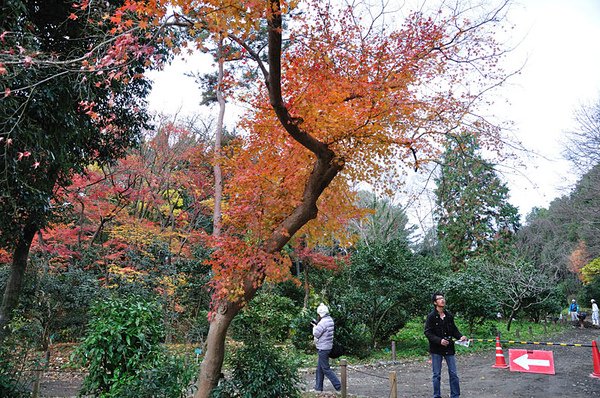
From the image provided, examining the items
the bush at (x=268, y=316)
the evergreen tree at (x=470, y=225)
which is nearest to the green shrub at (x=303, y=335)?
the bush at (x=268, y=316)

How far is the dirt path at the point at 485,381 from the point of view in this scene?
25.1ft

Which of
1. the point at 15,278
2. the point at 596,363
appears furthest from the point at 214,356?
the point at 596,363

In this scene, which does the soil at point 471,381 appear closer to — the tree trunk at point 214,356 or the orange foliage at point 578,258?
the tree trunk at point 214,356

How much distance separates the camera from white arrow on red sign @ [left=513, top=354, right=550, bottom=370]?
25.1 ft

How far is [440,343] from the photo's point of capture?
20.0 feet

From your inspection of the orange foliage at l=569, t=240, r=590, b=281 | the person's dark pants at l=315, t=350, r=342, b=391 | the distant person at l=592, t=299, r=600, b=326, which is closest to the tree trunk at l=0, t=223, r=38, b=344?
the person's dark pants at l=315, t=350, r=342, b=391

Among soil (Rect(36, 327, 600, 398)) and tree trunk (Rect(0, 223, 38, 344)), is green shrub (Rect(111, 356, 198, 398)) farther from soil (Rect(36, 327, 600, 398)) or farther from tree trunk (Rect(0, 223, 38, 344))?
tree trunk (Rect(0, 223, 38, 344))

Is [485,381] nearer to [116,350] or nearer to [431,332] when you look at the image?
[431,332]

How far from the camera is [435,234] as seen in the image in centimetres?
3209

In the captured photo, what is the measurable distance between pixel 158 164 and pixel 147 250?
3.68 meters

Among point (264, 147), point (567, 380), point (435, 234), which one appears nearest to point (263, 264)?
point (264, 147)

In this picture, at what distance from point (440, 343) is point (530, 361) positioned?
9.67 ft

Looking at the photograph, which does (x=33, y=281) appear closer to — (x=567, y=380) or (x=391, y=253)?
(x=391, y=253)

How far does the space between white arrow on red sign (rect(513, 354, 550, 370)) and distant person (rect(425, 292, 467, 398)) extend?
2207mm
